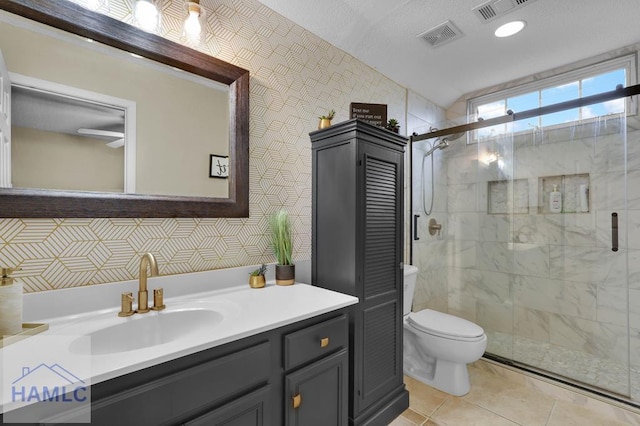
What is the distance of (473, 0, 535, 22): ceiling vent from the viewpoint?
1794 millimetres

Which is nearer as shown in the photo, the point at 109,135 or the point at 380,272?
the point at 109,135

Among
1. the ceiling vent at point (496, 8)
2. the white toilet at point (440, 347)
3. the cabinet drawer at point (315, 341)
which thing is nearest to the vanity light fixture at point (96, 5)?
the cabinet drawer at point (315, 341)

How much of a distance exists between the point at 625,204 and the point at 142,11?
10.6 ft

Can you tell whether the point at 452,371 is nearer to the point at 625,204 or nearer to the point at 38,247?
the point at 625,204

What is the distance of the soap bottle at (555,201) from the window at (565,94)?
0.55 m

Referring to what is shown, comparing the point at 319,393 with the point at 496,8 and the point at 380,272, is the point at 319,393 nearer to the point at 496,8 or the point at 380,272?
the point at 380,272

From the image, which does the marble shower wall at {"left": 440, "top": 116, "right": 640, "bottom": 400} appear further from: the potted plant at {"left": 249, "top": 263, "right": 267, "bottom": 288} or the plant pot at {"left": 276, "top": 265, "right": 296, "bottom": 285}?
the potted plant at {"left": 249, "top": 263, "right": 267, "bottom": 288}

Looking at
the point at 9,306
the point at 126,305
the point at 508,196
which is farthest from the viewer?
the point at 508,196

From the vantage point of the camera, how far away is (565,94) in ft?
8.32

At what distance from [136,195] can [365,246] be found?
1094mm

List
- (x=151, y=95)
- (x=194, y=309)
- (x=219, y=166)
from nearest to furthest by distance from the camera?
(x=194, y=309)
(x=151, y=95)
(x=219, y=166)

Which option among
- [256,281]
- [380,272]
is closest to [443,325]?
[380,272]

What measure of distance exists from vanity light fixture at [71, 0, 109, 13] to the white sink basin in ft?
3.95

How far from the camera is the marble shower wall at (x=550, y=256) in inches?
85.0
